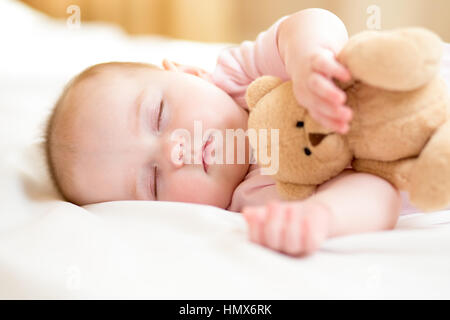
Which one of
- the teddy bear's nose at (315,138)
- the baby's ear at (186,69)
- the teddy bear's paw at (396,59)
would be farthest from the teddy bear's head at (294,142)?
the baby's ear at (186,69)

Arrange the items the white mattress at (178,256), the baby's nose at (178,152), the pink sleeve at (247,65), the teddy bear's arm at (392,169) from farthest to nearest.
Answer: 1. the pink sleeve at (247,65)
2. the baby's nose at (178,152)
3. the teddy bear's arm at (392,169)
4. the white mattress at (178,256)

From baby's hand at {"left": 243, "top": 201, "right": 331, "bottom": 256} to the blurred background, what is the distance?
5.76ft

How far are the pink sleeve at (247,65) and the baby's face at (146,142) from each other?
102 millimetres

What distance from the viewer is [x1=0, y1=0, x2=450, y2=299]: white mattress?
67 centimetres

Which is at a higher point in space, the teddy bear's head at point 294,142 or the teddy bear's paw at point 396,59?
the teddy bear's paw at point 396,59

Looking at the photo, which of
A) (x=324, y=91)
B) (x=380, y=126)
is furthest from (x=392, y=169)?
(x=324, y=91)

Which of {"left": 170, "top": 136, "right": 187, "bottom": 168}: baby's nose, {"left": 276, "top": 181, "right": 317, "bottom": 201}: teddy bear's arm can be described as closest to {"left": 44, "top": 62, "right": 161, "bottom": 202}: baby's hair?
{"left": 170, "top": 136, "right": 187, "bottom": 168}: baby's nose

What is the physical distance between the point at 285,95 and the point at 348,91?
4.5 inches

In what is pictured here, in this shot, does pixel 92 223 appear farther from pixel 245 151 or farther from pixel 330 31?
pixel 330 31

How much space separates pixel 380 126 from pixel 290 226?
23 cm

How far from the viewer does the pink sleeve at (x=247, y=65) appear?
1169 mm

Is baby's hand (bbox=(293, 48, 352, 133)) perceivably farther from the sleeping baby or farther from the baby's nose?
the baby's nose

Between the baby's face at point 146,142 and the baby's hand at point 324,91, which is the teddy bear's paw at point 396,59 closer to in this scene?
the baby's hand at point 324,91
